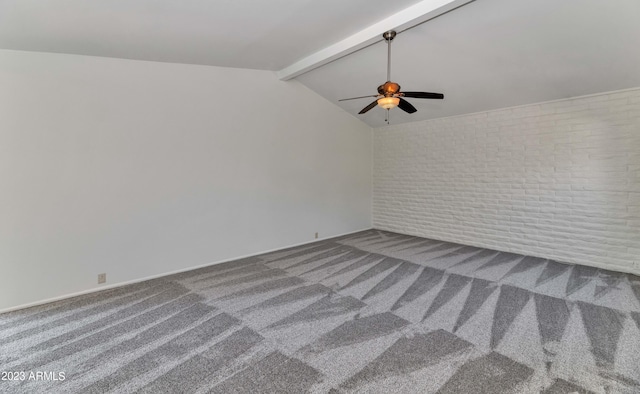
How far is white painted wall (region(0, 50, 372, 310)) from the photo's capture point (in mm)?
3029

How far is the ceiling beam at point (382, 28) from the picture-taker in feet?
9.25

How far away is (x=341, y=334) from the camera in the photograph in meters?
2.57

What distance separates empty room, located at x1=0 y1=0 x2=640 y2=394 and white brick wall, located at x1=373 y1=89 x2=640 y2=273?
0.10 feet

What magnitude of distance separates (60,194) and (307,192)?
11.7 feet

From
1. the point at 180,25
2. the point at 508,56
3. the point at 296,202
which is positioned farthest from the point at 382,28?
the point at 296,202

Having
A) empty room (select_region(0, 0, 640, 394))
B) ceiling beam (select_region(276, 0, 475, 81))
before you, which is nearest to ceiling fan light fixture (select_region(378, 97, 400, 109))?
empty room (select_region(0, 0, 640, 394))

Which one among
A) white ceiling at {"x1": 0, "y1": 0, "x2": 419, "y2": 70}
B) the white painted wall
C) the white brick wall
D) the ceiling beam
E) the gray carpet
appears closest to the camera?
the gray carpet

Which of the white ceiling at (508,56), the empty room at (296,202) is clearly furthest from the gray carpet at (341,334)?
the white ceiling at (508,56)

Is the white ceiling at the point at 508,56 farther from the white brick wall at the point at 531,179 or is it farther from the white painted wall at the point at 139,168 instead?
the white painted wall at the point at 139,168

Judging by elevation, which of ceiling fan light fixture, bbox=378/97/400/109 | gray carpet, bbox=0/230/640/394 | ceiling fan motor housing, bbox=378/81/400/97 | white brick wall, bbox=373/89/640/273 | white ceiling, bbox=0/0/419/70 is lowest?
gray carpet, bbox=0/230/640/394

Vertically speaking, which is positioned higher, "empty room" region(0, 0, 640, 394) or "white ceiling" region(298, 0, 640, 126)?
"white ceiling" region(298, 0, 640, 126)

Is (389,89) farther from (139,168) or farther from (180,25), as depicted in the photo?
(139,168)

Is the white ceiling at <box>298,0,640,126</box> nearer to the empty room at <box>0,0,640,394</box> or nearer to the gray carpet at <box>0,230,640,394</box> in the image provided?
the empty room at <box>0,0,640,394</box>

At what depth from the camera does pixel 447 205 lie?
19.1 feet
